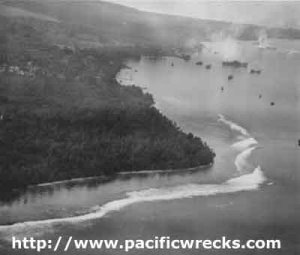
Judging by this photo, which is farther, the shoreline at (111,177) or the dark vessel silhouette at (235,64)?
the dark vessel silhouette at (235,64)

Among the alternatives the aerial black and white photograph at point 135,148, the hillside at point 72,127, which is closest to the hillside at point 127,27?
the aerial black and white photograph at point 135,148

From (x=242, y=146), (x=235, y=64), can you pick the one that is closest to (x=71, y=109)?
(x=242, y=146)

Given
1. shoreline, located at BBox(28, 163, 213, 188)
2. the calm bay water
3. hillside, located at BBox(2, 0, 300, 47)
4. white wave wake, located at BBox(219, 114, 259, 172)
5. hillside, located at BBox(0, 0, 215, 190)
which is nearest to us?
the calm bay water

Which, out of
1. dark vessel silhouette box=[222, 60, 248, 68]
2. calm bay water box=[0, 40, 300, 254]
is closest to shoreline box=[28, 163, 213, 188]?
calm bay water box=[0, 40, 300, 254]

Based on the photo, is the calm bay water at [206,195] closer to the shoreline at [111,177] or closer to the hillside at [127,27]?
the shoreline at [111,177]

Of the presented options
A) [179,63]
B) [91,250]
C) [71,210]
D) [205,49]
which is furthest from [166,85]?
[91,250]

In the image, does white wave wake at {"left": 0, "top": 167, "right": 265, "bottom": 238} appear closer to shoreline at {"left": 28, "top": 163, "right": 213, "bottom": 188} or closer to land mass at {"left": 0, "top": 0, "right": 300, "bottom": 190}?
shoreline at {"left": 28, "top": 163, "right": 213, "bottom": 188}

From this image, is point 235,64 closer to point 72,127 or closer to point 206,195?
point 72,127
